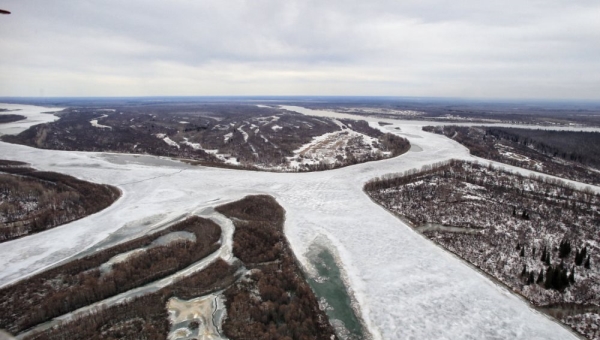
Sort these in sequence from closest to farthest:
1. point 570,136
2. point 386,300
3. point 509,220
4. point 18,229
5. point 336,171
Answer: point 386,300, point 18,229, point 509,220, point 336,171, point 570,136

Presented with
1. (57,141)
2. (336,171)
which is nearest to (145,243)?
(336,171)

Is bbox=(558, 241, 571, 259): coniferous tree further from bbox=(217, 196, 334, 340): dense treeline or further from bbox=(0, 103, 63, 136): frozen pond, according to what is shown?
bbox=(0, 103, 63, 136): frozen pond

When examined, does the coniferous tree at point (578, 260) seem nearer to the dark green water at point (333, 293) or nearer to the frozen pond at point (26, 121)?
the dark green water at point (333, 293)

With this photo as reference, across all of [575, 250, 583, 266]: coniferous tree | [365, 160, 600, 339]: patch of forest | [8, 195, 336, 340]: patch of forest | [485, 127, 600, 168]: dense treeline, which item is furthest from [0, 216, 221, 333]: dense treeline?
[485, 127, 600, 168]: dense treeline

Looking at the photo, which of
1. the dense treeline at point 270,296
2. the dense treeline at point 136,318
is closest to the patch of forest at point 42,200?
the dense treeline at point 136,318

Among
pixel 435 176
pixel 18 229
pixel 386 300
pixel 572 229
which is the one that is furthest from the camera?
pixel 435 176

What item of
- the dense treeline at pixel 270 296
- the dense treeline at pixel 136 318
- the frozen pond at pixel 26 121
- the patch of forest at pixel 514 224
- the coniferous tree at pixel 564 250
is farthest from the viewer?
the frozen pond at pixel 26 121

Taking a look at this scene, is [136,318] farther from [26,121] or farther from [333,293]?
[26,121]

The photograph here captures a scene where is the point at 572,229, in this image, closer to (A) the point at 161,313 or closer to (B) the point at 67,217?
(A) the point at 161,313
